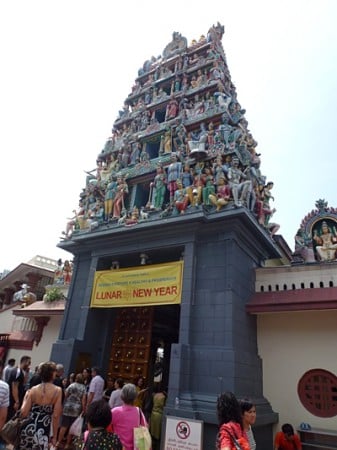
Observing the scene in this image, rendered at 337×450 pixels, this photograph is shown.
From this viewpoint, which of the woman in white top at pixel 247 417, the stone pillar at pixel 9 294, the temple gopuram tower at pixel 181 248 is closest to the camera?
the woman in white top at pixel 247 417

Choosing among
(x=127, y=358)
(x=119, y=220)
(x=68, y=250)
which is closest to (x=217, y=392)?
(x=127, y=358)

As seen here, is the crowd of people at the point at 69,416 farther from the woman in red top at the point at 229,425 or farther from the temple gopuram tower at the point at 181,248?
the temple gopuram tower at the point at 181,248

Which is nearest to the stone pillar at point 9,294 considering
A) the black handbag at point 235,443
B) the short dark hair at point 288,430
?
the short dark hair at point 288,430

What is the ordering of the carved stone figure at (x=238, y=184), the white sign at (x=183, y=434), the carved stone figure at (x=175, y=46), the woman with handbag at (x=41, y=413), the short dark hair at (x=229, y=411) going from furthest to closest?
the carved stone figure at (x=175, y=46) → the carved stone figure at (x=238, y=184) → the white sign at (x=183, y=434) → the woman with handbag at (x=41, y=413) → the short dark hair at (x=229, y=411)

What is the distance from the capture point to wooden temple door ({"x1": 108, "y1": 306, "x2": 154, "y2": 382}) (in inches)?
410

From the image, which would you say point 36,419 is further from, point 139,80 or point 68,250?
point 139,80

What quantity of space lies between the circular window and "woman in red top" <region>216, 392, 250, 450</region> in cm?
645

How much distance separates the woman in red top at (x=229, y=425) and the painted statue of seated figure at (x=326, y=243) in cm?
829

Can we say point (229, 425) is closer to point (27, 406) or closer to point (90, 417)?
point (90, 417)

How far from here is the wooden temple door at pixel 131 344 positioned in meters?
10.4

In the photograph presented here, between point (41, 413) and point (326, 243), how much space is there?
378 inches

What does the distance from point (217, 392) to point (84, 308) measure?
5380 mm

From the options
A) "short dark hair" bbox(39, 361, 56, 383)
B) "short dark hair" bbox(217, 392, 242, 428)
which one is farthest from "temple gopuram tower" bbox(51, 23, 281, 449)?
"short dark hair" bbox(217, 392, 242, 428)

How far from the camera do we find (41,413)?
4.22 metres
